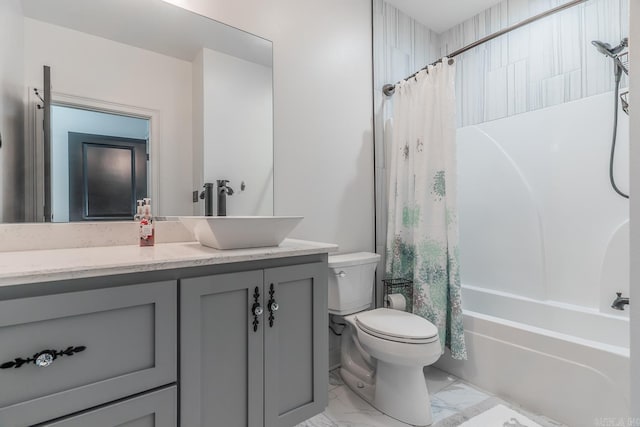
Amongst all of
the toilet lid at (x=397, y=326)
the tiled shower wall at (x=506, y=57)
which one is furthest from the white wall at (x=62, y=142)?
the tiled shower wall at (x=506, y=57)

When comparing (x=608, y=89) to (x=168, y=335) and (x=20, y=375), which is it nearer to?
(x=168, y=335)

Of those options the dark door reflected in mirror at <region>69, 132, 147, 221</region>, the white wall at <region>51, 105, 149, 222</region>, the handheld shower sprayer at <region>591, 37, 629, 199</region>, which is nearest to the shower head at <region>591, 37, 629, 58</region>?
the handheld shower sprayer at <region>591, 37, 629, 199</region>

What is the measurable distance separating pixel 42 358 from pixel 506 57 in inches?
124

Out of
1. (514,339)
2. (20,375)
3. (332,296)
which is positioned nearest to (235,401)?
(20,375)

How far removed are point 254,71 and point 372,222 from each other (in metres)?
1.30

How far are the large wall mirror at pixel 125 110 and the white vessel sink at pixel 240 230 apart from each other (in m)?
0.36

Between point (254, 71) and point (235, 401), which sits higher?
point (254, 71)

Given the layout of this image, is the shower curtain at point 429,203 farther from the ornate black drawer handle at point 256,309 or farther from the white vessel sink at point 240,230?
the ornate black drawer handle at point 256,309

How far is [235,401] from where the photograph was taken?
1010mm

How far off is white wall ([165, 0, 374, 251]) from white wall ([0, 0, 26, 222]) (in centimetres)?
73

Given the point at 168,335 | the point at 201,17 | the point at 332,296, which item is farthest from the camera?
the point at 332,296

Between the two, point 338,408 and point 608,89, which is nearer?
point 338,408

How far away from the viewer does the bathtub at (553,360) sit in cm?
141

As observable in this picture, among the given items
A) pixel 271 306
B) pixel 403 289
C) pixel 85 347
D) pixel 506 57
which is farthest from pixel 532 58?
pixel 85 347
